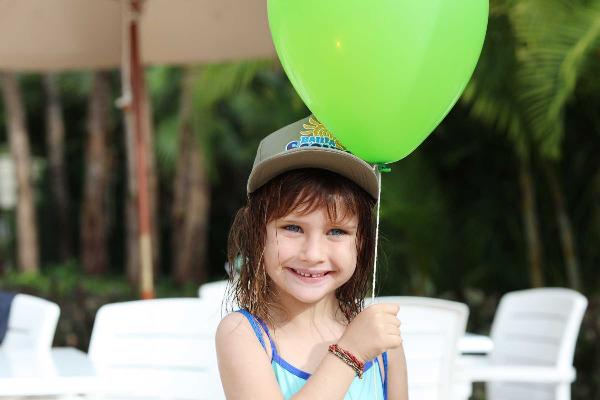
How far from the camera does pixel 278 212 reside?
192 centimetres

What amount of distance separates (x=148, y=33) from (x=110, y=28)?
20 cm

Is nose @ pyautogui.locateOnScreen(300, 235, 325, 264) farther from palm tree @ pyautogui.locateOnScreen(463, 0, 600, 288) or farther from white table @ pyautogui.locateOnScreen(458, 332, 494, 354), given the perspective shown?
palm tree @ pyautogui.locateOnScreen(463, 0, 600, 288)

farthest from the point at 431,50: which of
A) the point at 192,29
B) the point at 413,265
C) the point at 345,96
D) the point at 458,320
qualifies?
the point at 413,265

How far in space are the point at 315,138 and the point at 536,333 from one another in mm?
2415

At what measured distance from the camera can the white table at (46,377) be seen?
9.32ft

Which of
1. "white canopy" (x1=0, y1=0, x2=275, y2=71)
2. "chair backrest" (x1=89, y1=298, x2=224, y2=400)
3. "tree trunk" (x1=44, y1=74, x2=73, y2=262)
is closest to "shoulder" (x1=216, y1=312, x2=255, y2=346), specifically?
"chair backrest" (x1=89, y1=298, x2=224, y2=400)

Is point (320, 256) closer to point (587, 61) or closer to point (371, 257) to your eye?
point (371, 257)

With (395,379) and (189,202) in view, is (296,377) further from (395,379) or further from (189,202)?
(189,202)

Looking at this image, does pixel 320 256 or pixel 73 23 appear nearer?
pixel 320 256

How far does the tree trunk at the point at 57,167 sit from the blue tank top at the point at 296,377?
1487 centimetres

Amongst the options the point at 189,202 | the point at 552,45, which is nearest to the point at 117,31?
the point at 552,45

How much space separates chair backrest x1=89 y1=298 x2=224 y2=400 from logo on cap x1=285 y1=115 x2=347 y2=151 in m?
0.92

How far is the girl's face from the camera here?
74.8 inches

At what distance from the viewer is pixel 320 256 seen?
1890mm
